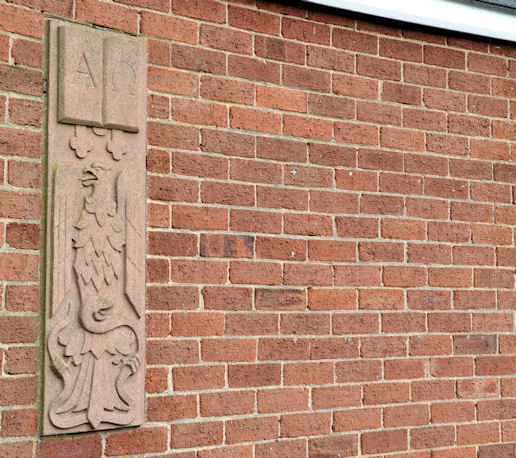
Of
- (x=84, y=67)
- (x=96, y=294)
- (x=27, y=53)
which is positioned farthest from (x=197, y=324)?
(x=27, y=53)

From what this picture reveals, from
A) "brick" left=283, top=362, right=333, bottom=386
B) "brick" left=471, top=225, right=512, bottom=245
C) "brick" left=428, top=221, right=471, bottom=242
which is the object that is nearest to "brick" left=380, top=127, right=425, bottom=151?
"brick" left=428, top=221, right=471, bottom=242

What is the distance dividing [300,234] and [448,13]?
120 cm

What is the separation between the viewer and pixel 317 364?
125 inches

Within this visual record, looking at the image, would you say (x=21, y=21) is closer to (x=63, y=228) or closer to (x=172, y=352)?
(x=63, y=228)

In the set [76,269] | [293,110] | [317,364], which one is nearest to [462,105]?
[293,110]

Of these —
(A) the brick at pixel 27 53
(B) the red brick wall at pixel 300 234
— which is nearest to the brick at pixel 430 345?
(B) the red brick wall at pixel 300 234

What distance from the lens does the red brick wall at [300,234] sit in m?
2.68

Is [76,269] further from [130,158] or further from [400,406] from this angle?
[400,406]

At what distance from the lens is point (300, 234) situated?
10.4 ft

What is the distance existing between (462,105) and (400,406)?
1362mm

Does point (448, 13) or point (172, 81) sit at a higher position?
point (448, 13)

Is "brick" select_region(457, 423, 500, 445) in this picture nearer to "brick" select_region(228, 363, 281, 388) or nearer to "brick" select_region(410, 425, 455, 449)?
"brick" select_region(410, 425, 455, 449)

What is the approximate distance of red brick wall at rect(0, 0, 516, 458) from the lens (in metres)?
2.68

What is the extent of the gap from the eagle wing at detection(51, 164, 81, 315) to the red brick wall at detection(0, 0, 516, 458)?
6 cm
